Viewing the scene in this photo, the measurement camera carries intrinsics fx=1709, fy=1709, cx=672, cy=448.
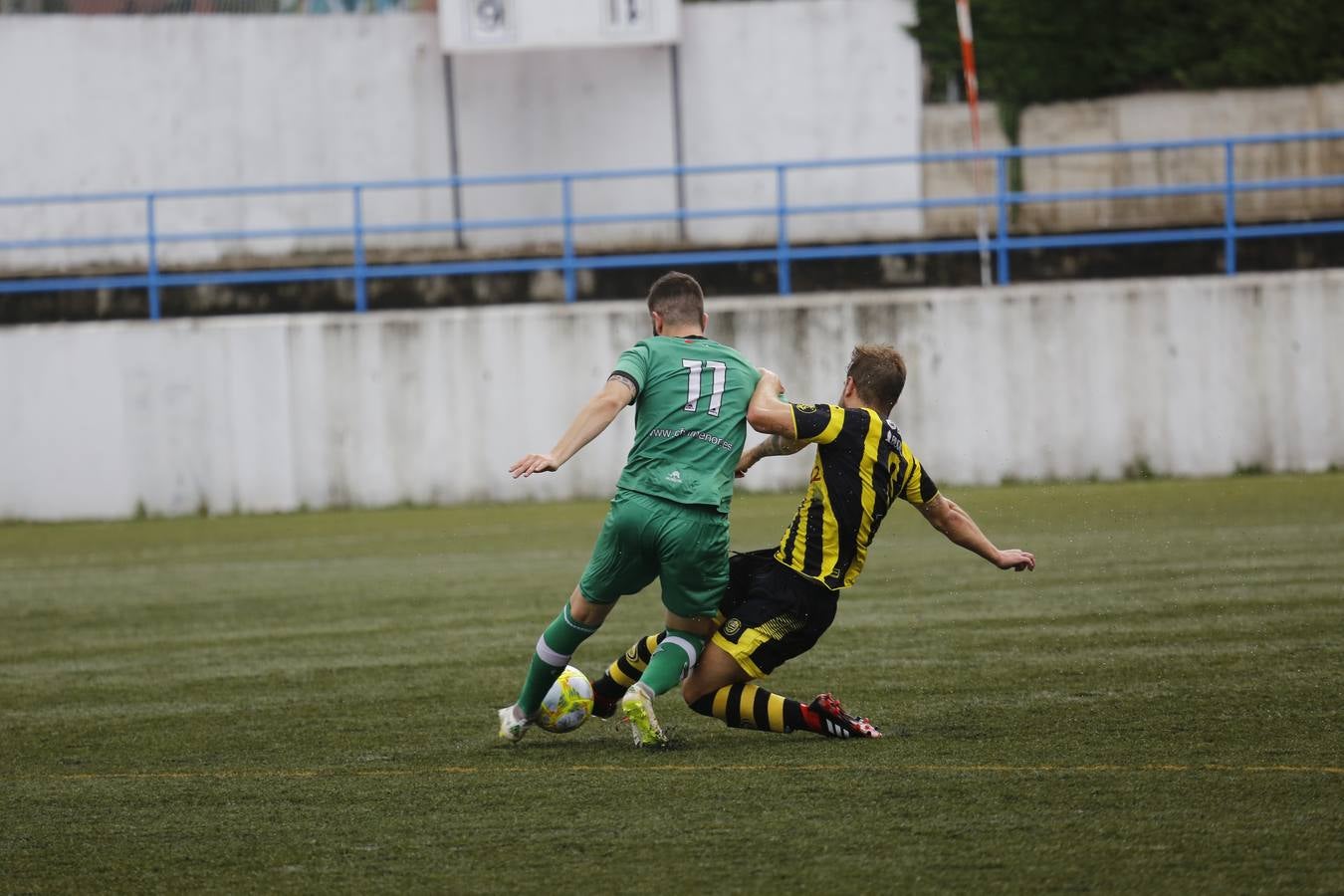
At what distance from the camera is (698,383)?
19.9 ft

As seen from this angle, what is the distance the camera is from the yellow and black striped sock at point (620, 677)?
249 inches

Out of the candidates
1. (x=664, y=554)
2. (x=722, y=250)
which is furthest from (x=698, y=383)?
(x=722, y=250)

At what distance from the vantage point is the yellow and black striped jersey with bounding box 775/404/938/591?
19.9ft

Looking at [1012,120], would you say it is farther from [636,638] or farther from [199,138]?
[636,638]

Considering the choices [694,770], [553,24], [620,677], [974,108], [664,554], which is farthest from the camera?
[553,24]

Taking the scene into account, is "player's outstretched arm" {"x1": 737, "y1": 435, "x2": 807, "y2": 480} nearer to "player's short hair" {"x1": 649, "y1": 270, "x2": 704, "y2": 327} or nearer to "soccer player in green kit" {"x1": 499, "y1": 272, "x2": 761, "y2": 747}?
"soccer player in green kit" {"x1": 499, "y1": 272, "x2": 761, "y2": 747}

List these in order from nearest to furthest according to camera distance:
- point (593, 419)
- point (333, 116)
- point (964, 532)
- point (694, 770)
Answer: point (694, 770), point (593, 419), point (964, 532), point (333, 116)

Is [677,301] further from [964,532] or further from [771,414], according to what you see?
[964,532]

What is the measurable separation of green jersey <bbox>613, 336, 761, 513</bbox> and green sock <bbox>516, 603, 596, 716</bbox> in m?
0.53

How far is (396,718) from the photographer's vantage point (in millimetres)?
6695

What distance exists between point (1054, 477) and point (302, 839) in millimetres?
13646

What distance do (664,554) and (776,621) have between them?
481 millimetres

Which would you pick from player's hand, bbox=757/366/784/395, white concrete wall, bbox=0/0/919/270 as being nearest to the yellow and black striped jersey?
player's hand, bbox=757/366/784/395

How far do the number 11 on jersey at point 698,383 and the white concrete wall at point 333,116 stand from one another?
1519 centimetres
